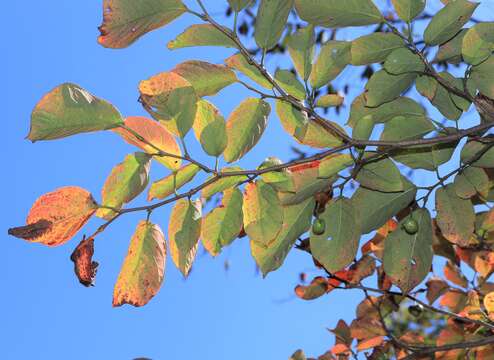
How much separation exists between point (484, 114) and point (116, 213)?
27.1 inches

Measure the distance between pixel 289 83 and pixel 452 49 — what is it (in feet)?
1.12

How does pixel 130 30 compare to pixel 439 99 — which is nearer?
pixel 130 30

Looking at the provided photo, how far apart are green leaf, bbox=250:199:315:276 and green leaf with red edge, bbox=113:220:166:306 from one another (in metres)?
0.20

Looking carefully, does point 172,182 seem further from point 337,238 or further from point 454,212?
point 454,212

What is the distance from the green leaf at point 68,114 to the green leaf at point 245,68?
0.75 feet

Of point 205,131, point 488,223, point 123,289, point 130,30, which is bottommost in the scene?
point 123,289

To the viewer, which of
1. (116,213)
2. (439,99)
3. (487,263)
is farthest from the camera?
(487,263)

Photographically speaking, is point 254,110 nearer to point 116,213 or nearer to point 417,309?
point 116,213

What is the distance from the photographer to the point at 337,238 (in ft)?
4.06

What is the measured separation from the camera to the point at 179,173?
1100 millimetres

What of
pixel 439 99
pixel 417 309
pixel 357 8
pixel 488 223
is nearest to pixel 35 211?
pixel 357 8

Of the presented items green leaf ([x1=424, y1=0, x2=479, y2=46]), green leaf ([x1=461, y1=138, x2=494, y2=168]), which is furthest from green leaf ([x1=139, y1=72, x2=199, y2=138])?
green leaf ([x1=461, y1=138, x2=494, y2=168])

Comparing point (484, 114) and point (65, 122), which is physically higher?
point (484, 114)

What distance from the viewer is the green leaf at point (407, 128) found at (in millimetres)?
1169
